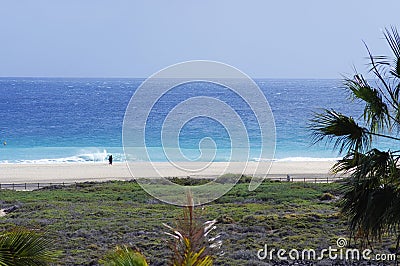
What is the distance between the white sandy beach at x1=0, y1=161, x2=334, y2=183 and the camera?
40.0 m

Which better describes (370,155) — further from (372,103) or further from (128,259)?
(128,259)

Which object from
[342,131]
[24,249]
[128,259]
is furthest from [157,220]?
[128,259]

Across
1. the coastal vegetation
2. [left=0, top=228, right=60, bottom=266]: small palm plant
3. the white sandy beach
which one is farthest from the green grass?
the white sandy beach

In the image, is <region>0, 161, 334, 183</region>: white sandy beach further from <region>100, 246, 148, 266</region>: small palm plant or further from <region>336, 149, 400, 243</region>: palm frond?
<region>100, 246, 148, 266</region>: small palm plant

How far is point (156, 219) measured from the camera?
20.7 m

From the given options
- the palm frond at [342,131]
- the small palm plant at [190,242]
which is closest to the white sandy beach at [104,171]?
the palm frond at [342,131]

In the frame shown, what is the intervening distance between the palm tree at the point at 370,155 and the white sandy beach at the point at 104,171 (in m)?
30.7

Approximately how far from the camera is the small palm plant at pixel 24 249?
4.66 m

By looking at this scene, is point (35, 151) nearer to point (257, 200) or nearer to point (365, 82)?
point (257, 200)

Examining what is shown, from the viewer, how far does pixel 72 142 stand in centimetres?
6850

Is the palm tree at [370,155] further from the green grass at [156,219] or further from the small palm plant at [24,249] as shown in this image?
the green grass at [156,219]

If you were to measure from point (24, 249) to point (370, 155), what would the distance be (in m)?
4.24

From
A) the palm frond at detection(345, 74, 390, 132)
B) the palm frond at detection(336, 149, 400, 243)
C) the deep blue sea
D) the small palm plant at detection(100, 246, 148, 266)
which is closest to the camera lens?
the small palm plant at detection(100, 246, 148, 266)

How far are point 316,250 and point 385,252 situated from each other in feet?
5.73
